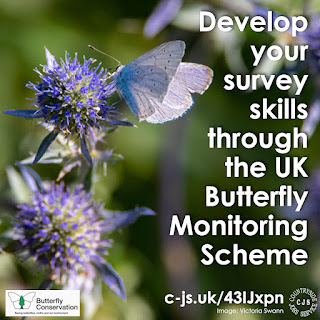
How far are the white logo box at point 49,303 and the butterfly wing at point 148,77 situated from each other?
66 centimetres

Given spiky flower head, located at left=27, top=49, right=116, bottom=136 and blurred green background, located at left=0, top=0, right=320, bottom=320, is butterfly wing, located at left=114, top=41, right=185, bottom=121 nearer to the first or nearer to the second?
spiky flower head, located at left=27, top=49, right=116, bottom=136

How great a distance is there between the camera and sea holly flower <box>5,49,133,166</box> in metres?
1.32

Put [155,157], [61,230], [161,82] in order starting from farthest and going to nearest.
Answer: [155,157] → [61,230] → [161,82]

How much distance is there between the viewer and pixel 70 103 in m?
1.33

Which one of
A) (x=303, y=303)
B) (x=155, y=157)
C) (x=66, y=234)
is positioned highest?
(x=155, y=157)

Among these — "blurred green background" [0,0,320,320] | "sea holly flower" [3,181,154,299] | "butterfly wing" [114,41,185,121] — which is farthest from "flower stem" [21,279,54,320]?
"butterfly wing" [114,41,185,121]

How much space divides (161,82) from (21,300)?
2.87 ft

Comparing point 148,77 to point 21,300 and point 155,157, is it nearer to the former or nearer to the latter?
point 21,300

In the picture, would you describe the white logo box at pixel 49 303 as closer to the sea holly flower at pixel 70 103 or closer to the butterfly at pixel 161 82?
the sea holly flower at pixel 70 103

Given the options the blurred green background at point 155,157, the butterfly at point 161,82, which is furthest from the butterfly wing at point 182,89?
the blurred green background at point 155,157

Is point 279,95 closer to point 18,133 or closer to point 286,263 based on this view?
point 286,263

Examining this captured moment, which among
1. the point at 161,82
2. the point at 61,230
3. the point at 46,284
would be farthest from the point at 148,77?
the point at 46,284

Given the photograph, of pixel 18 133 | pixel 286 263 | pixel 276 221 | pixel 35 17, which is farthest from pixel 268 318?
pixel 35 17

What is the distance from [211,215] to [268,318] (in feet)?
1.40
